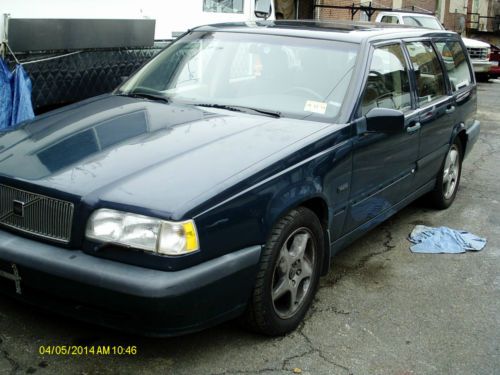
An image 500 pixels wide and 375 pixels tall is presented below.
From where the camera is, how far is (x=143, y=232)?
2932 millimetres

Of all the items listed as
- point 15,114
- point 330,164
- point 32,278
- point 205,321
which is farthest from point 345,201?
point 15,114

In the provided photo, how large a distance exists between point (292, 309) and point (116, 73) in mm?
4697

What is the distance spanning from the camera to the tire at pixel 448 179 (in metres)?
6.00

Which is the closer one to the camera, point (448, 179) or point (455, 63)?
point (448, 179)

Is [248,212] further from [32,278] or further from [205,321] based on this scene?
[32,278]

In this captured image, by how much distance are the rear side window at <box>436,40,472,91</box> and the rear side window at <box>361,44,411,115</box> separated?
110 cm

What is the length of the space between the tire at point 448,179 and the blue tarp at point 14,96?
3762 millimetres

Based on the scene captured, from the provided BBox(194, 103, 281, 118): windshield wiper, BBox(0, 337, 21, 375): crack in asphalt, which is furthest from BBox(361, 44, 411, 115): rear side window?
BBox(0, 337, 21, 375): crack in asphalt

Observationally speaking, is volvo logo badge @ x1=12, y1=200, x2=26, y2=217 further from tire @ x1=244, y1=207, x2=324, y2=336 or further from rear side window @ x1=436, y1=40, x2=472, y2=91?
rear side window @ x1=436, y1=40, x2=472, y2=91

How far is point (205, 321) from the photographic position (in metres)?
3.08

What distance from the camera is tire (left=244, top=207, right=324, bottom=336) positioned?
3.33 m

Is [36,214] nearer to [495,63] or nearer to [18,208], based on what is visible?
[18,208]

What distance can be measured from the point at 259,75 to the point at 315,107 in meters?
0.49

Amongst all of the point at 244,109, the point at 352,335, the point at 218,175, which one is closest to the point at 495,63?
the point at 244,109
